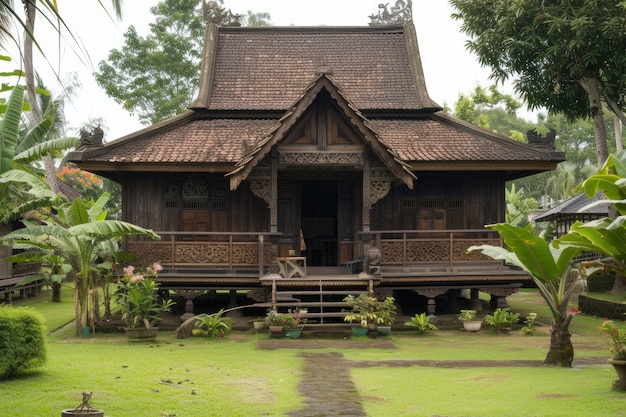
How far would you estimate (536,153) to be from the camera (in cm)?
2005

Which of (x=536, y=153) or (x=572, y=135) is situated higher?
(x=572, y=135)

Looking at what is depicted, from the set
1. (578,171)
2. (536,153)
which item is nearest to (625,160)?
(536,153)

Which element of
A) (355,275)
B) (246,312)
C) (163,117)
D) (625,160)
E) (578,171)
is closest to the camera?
(625,160)

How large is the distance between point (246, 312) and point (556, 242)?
32.5 feet

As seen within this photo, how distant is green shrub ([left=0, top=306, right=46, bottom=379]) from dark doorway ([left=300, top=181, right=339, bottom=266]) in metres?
12.6

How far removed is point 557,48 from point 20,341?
17.9 meters

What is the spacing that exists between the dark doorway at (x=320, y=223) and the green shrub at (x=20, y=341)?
41.4ft

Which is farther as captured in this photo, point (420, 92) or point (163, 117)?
point (163, 117)

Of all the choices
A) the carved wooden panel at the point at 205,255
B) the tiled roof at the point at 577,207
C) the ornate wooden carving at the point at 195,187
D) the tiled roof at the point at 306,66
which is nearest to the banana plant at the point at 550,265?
the carved wooden panel at the point at 205,255

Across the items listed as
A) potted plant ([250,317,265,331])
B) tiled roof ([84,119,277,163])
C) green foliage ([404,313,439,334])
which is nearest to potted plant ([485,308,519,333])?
green foliage ([404,313,439,334])

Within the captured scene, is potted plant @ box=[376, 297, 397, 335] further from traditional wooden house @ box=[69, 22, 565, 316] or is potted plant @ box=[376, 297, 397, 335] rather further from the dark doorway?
the dark doorway

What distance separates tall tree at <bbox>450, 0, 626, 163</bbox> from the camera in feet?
72.7

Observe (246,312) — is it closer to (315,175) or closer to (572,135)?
(315,175)

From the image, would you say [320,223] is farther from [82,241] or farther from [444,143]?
[82,241]
